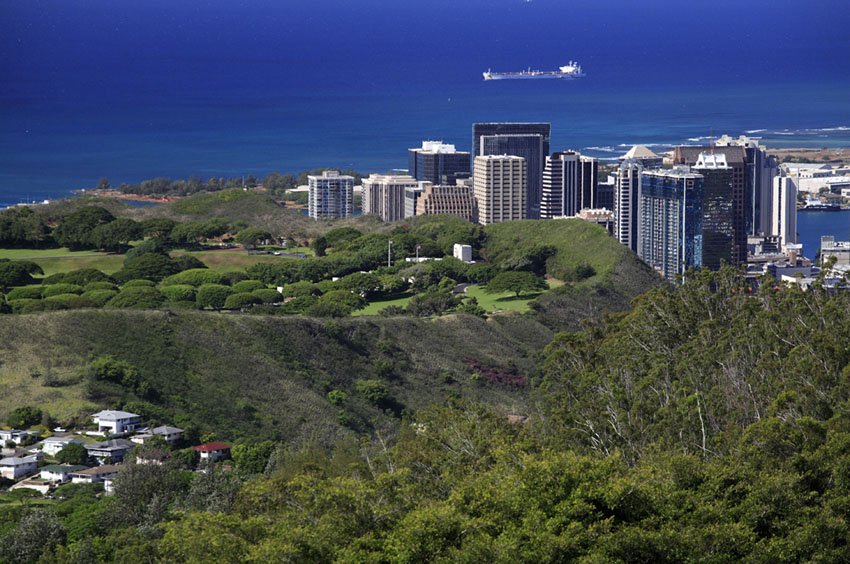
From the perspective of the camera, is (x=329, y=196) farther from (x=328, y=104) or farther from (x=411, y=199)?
(x=328, y=104)

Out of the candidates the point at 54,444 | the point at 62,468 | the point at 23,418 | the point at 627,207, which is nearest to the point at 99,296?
the point at 23,418

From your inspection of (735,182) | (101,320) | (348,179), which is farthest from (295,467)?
(348,179)

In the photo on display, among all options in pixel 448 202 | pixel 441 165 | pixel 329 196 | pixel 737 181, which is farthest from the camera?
pixel 441 165

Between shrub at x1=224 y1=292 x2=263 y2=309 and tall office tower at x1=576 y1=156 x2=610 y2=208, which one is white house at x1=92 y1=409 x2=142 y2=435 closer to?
shrub at x1=224 y1=292 x2=263 y2=309

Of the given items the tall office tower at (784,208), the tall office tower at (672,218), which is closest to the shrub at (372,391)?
the tall office tower at (672,218)

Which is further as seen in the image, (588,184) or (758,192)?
(588,184)

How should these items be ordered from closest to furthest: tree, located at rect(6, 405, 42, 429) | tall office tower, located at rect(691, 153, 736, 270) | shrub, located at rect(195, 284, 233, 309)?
1. tree, located at rect(6, 405, 42, 429)
2. shrub, located at rect(195, 284, 233, 309)
3. tall office tower, located at rect(691, 153, 736, 270)

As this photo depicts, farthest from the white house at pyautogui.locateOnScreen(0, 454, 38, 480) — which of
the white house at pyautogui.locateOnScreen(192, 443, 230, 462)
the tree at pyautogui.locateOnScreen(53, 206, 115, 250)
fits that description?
the tree at pyautogui.locateOnScreen(53, 206, 115, 250)
